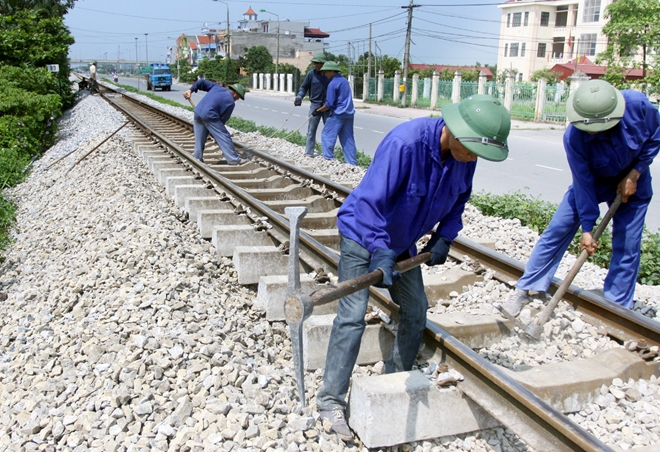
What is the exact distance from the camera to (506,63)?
68.2 meters

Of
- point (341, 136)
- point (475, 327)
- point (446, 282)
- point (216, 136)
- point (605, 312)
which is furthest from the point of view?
point (341, 136)

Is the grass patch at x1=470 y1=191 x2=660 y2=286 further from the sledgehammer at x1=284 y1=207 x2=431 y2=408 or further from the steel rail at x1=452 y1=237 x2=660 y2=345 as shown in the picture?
the sledgehammer at x1=284 y1=207 x2=431 y2=408

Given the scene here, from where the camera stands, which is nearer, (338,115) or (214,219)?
(214,219)

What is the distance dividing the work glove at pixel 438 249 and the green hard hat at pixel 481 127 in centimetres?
66

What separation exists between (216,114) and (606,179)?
22.6 feet

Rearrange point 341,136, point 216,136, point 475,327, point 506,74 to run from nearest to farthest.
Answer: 1. point 475,327
2. point 216,136
3. point 341,136
4. point 506,74

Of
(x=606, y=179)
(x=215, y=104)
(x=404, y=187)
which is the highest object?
(x=215, y=104)

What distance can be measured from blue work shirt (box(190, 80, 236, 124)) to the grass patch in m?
4.33

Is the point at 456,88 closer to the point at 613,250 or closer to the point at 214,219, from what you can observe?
the point at 214,219

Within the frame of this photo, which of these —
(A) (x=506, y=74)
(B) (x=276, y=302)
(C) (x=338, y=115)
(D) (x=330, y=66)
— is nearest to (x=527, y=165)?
(C) (x=338, y=115)

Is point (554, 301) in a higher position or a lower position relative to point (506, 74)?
lower

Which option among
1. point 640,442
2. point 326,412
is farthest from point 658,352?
point 326,412

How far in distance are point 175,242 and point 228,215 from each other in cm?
100

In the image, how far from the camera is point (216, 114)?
10031mm
